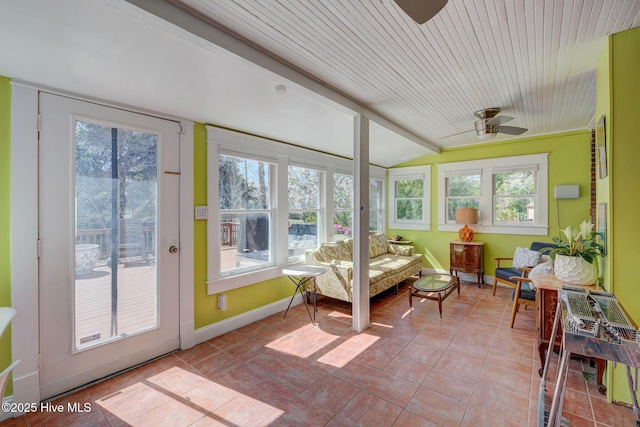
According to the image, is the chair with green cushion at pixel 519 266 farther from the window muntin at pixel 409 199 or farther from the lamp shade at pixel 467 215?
the window muntin at pixel 409 199

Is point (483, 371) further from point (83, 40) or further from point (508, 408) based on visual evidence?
point (83, 40)

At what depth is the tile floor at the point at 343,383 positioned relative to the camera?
191cm

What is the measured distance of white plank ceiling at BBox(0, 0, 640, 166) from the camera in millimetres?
1625

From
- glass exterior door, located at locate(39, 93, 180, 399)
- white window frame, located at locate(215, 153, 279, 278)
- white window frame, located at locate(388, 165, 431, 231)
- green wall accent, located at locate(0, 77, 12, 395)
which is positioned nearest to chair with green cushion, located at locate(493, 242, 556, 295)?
white window frame, located at locate(388, 165, 431, 231)

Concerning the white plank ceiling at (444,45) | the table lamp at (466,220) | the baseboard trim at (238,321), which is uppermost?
the white plank ceiling at (444,45)

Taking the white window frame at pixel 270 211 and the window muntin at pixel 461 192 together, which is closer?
the white window frame at pixel 270 211

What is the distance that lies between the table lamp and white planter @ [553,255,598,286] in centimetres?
280

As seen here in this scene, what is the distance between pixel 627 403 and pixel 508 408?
32.3 inches

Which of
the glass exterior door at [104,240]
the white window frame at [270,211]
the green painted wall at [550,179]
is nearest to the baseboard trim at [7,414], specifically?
the glass exterior door at [104,240]

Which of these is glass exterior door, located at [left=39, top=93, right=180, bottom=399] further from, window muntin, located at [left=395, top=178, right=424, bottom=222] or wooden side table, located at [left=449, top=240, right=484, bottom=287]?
window muntin, located at [left=395, top=178, right=424, bottom=222]

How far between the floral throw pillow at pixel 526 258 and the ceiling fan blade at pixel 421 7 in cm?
412

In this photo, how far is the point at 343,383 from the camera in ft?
7.44

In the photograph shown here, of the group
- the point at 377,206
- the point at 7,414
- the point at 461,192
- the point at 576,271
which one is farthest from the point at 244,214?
the point at 461,192

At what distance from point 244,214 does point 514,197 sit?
179 inches
